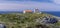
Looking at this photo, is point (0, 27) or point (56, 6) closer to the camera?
point (0, 27)

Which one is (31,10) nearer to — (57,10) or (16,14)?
(16,14)

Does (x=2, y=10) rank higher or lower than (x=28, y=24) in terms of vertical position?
higher

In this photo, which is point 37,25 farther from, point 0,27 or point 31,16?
point 0,27

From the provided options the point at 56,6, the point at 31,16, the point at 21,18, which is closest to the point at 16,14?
the point at 21,18

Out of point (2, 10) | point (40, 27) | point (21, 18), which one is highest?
point (2, 10)

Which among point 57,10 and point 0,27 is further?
point 57,10

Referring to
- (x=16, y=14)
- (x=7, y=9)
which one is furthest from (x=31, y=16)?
(x=7, y=9)
